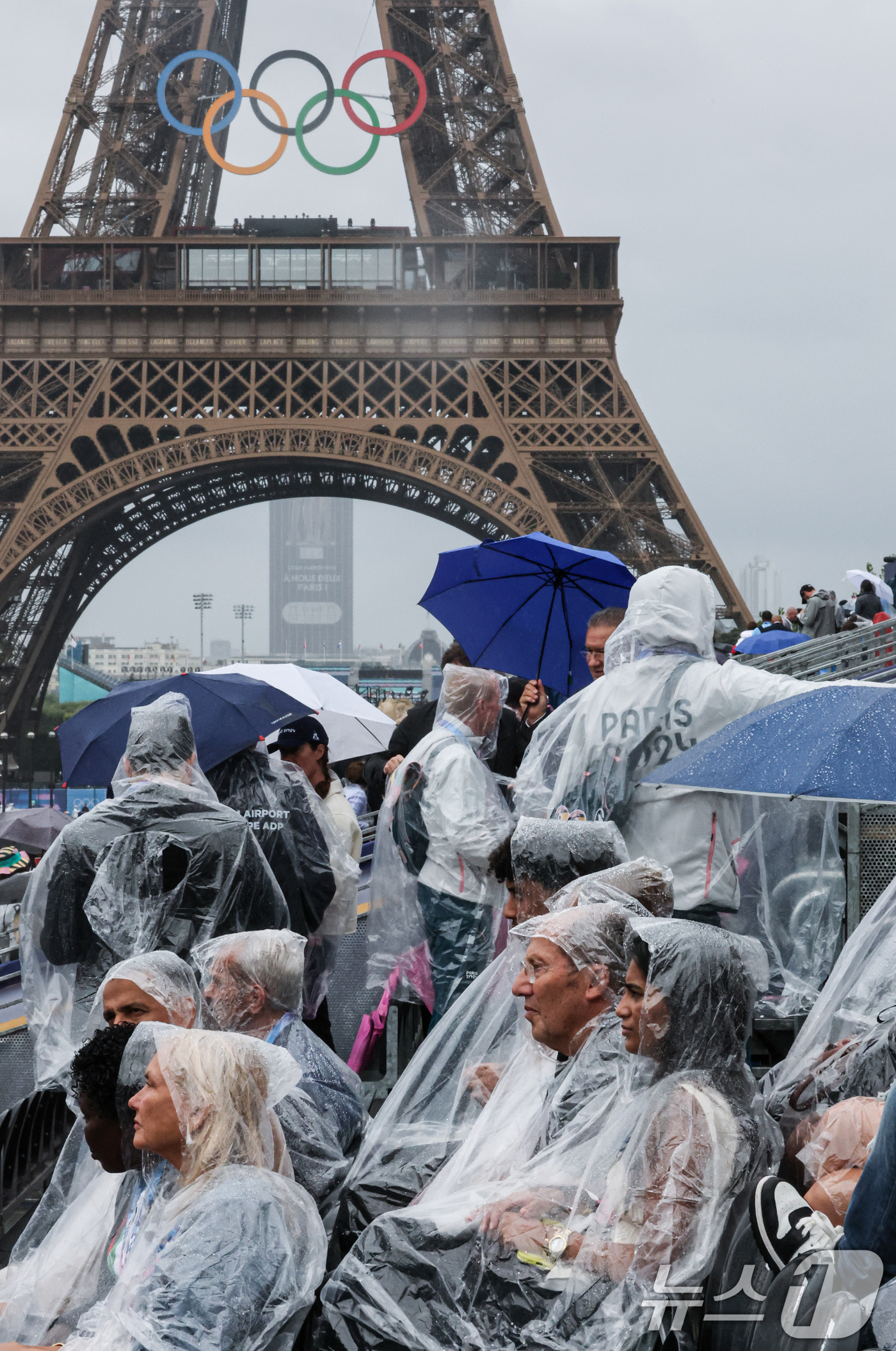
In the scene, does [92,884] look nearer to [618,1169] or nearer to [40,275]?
[618,1169]

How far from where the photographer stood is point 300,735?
4.92 metres

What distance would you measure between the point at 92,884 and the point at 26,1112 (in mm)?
614

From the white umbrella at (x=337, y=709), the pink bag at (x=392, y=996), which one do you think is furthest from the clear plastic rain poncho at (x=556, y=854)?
the white umbrella at (x=337, y=709)

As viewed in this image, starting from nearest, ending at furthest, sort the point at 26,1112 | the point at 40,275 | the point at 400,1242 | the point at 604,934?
the point at 400,1242, the point at 604,934, the point at 26,1112, the point at 40,275

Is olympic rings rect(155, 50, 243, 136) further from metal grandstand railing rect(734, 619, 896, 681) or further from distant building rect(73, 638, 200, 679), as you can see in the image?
distant building rect(73, 638, 200, 679)

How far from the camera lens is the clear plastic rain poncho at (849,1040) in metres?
2.32

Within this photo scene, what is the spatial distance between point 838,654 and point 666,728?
179 inches

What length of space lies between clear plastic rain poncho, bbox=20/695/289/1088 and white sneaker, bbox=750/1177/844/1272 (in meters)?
1.84

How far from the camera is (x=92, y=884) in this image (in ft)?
11.0

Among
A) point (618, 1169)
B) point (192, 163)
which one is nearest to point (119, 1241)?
point (618, 1169)

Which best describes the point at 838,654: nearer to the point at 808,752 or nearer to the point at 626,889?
the point at 808,752

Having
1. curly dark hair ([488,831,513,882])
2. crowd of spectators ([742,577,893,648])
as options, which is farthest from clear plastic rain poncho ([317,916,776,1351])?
crowd of spectators ([742,577,893,648])

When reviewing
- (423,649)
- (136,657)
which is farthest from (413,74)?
(136,657)

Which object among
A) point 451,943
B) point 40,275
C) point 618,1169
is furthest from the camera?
point 40,275
